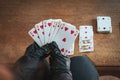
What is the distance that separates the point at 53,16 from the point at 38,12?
0.11 m

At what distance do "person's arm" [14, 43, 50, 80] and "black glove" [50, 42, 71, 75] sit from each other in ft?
0.14

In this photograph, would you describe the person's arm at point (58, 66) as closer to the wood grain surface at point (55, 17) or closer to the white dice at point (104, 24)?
the wood grain surface at point (55, 17)

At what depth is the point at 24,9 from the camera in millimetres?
1805

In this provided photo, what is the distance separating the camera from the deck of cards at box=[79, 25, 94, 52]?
164cm

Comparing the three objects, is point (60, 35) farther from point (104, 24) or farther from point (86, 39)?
point (104, 24)

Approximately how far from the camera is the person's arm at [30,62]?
4.27ft

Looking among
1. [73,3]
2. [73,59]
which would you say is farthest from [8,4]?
[73,59]

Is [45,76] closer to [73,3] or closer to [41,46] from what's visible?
[41,46]

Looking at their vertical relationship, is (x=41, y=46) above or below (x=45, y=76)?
above

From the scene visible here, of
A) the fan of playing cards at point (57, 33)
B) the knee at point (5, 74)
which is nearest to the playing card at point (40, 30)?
the fan of playing cards at point (57, 33)

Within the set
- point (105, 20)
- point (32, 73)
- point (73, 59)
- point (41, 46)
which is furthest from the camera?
point (105, 20)

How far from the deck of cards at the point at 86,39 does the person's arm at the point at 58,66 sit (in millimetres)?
222

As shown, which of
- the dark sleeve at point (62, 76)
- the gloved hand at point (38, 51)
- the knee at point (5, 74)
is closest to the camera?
the knee at point (5, 74)

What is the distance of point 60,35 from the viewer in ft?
5.35
